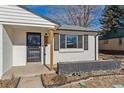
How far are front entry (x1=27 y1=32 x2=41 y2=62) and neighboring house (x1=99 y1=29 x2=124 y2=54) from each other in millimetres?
16779

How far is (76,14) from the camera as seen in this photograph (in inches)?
1179

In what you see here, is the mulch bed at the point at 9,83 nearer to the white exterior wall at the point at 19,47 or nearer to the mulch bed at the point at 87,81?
the mulch bed at the point at 87,81

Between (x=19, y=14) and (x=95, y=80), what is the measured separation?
4.63 meters

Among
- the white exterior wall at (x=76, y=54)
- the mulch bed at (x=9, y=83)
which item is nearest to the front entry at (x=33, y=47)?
the white exterior wall at (x=76, y=54)

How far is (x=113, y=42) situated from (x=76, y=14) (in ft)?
27.1

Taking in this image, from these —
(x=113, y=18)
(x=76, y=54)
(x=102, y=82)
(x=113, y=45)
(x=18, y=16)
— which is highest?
(x=113, y=18)

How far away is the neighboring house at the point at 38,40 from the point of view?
25.6 feet

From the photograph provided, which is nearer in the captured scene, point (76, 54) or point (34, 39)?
point (34, 39)

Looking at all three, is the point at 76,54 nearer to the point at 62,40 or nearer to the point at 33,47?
the point at 62,40

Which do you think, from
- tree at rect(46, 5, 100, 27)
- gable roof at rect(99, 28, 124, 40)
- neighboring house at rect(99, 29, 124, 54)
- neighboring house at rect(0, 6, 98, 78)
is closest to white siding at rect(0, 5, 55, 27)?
neighboring house at rect(0, 6, 98, 78)

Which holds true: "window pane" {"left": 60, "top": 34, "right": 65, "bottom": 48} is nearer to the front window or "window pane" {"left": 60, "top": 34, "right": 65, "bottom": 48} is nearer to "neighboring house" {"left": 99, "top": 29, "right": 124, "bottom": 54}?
the front window

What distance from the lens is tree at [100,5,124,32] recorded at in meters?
24.5

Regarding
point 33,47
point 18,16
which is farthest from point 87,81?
point 33,47
